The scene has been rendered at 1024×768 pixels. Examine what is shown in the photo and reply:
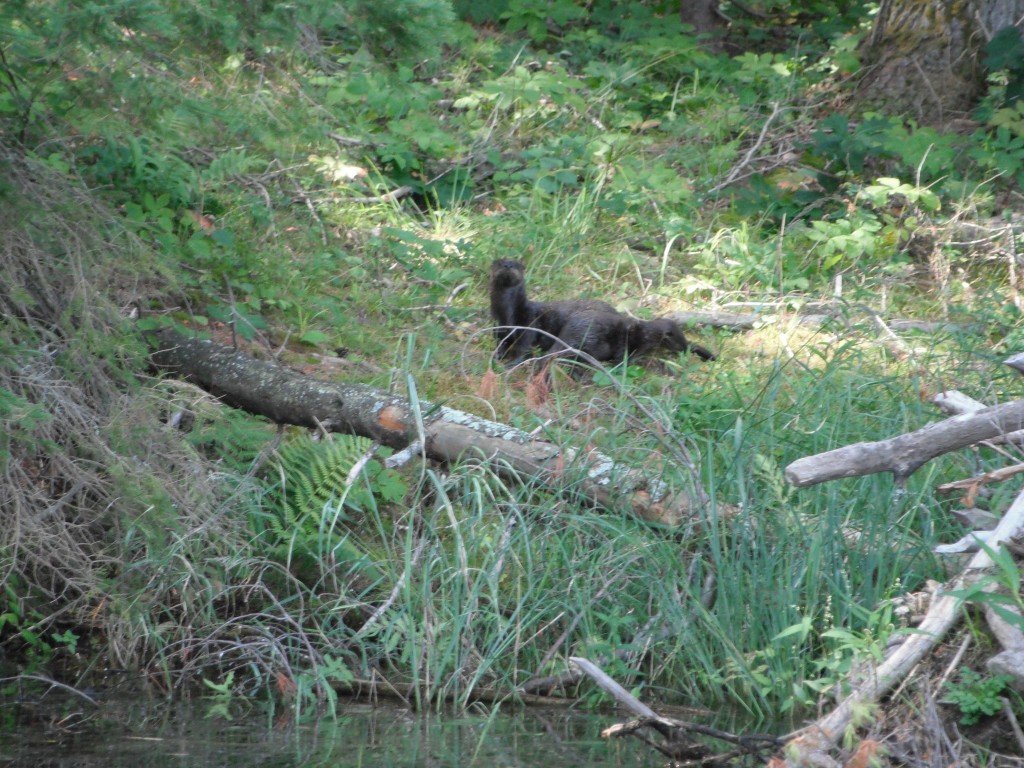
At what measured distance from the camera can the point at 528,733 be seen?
157 inches

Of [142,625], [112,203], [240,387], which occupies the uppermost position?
[112,203]

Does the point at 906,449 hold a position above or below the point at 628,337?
above

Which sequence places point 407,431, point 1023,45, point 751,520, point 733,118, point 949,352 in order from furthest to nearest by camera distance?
point 733,118, point 1023,45, point 949,352, point 407,431, point 751,520

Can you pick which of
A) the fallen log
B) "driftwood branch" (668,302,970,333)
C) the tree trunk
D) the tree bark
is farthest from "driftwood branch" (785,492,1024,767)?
the tree trunk

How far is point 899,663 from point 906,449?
0.63 meters

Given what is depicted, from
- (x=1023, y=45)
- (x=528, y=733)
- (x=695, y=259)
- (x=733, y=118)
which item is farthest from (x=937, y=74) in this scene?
(x=528, y=733)

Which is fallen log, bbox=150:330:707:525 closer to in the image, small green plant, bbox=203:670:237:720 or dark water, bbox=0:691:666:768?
dark water, bbox=0:691:666:768

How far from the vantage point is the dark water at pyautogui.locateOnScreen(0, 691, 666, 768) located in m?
3.66

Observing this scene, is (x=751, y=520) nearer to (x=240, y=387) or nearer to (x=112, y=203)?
(x=240, y=387)

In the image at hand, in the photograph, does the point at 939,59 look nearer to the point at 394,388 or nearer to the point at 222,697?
the point at 394,388

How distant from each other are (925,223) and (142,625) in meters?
5.75

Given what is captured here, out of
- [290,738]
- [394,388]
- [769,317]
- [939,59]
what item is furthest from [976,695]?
[939,59]

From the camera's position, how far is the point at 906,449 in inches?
141

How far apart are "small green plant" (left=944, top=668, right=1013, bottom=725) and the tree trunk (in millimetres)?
6499
